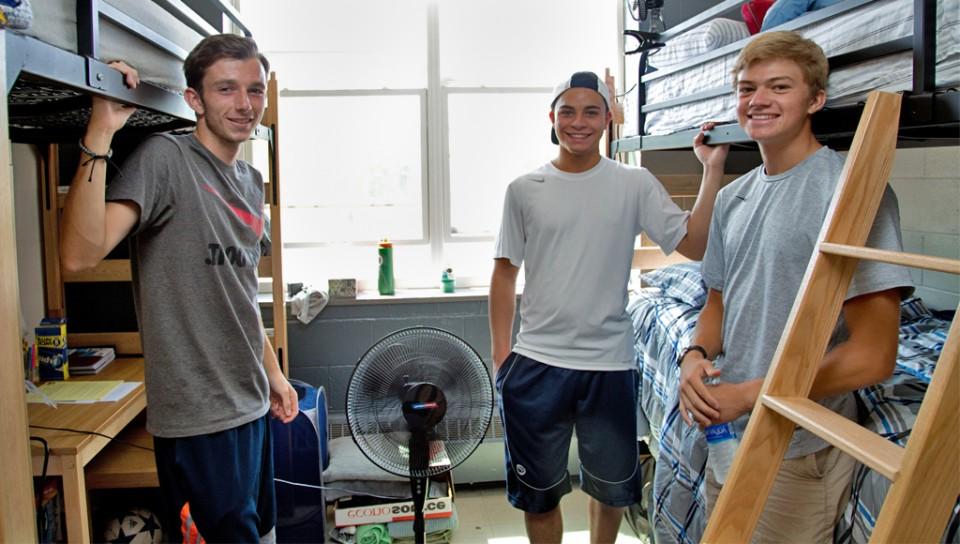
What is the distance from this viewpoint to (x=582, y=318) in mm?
2180

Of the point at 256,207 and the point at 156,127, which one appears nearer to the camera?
the point at 256,207

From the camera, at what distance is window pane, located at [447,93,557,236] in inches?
154

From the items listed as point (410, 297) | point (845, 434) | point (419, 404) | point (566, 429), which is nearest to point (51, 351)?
point (419, 404)

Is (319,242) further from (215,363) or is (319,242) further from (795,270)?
(795,270)

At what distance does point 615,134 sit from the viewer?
356cm

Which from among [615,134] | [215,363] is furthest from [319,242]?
[215,363]

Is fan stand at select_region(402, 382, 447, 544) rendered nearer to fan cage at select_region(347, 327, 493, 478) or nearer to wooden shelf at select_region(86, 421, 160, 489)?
fan cage at select_region(347, 327, 493, 478)

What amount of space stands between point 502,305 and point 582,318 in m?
0.37

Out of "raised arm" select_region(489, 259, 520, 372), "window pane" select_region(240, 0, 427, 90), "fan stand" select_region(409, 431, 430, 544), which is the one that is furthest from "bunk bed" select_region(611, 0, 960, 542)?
"window pane" select_region(240, 0, 427, 90)

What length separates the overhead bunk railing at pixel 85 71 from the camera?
1.22 m

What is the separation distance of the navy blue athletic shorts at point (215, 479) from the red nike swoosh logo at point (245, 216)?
50 cm

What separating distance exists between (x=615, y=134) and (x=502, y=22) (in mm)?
970

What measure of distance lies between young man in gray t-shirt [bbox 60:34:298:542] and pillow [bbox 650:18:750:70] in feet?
4.88

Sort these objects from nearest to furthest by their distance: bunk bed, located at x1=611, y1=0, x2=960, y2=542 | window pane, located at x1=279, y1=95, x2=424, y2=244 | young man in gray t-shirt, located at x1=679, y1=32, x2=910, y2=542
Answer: bunk bed, located at x1=611, y1=0, x2=960, y2=542, young man in gray t-shirt, located at x1=679, y1=32, x2=910, y2=542, window pane, located at x1=279, y1=95, x2=424, y2=244
